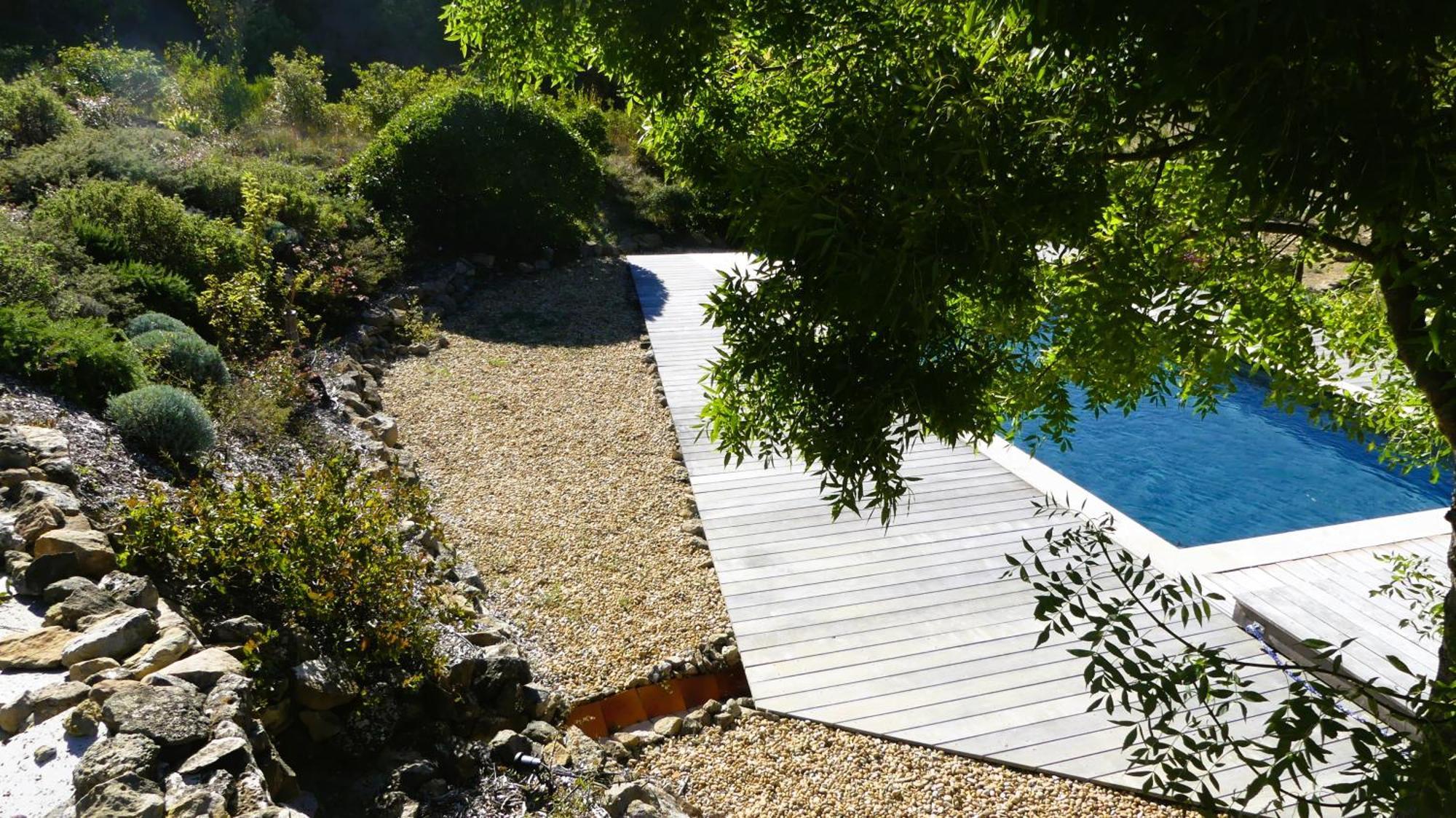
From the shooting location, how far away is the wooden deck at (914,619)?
3.68m

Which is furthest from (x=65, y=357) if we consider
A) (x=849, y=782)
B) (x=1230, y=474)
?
(x=1230, y=474)

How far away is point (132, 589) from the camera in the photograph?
288cm

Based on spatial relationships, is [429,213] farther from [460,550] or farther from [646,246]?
[460,550]

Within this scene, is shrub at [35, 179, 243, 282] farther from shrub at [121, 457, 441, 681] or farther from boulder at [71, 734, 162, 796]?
boulder at [71, 734, 162, 796]

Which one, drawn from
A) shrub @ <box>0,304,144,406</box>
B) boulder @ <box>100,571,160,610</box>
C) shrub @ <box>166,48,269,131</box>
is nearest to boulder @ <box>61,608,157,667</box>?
boulder @ <box>100,571,160,610</box>

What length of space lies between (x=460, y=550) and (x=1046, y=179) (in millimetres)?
4181

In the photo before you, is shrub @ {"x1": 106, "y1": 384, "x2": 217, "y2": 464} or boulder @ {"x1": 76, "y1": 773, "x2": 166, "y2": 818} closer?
boulder @ {"x1": 76, "y1": 773, "x2": 166, "y2": 818}

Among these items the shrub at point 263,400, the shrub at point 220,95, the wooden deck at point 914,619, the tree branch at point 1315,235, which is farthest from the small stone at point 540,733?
the shrub at point 220,95

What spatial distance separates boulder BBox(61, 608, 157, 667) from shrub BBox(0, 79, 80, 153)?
8.26 metres

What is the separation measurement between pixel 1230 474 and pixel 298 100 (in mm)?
12775

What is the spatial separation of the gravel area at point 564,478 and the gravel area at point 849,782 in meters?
0.66

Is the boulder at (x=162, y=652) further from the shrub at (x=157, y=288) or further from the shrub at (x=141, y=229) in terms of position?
the shrub at (x=141, y=229)

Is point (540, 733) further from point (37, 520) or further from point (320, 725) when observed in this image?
point (37, 520)

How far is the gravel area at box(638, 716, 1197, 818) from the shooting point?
3318 mm
